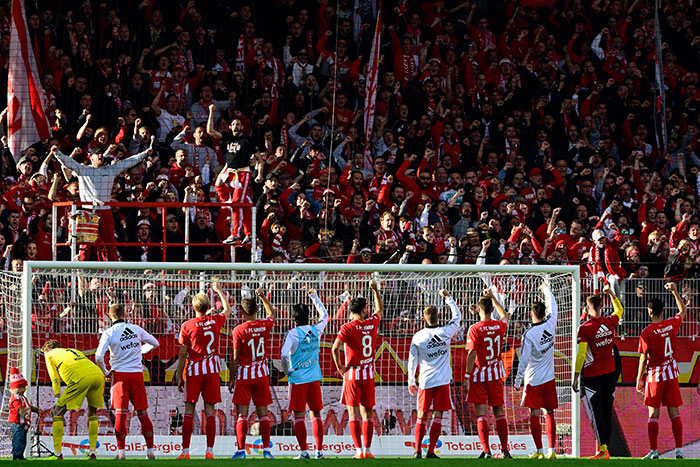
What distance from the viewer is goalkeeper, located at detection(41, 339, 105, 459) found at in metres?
10.7

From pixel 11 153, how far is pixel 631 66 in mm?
10764

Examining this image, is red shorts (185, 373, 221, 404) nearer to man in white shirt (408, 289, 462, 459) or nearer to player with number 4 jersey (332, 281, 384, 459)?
player with number 4 jersey (332, 281, 384, 459)

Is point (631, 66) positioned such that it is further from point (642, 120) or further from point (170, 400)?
point (170, 400)

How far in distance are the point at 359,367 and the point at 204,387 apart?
153 cm

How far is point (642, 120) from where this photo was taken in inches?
744

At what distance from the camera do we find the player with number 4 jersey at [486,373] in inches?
428

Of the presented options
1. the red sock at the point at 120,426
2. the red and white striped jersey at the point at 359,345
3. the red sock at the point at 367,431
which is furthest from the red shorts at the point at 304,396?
the red sock at the point at 120,426

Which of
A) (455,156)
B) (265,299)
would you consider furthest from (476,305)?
(455,156)

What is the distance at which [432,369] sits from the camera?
A: 10844mm

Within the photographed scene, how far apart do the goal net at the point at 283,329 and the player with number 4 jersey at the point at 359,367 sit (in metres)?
0.90

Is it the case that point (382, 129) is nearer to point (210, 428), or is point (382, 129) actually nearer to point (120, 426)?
point (210, 428)

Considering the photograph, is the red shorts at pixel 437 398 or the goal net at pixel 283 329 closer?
the red shorts at pixel 437 398

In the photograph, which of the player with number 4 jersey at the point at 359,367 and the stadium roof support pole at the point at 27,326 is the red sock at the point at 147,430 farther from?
the player with number 4 jersey at the point at 359,367

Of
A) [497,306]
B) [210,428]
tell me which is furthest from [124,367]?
[497,306]
